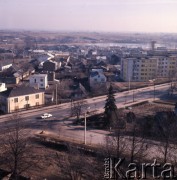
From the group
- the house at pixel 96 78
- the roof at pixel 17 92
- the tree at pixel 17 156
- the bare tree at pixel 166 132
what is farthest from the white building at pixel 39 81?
the tree at pixel 17 156

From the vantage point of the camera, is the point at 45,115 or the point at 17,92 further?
the point at 17,92

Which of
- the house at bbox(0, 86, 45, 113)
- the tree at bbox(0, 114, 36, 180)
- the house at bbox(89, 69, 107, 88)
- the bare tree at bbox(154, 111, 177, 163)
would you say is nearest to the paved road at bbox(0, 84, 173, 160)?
the house at bbox(0, 86, 45, 113)

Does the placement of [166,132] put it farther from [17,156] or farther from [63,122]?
[63,122]

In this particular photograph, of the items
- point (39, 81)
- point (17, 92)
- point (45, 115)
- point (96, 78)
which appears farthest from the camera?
point (96, 78)

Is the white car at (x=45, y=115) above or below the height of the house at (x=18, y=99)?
below

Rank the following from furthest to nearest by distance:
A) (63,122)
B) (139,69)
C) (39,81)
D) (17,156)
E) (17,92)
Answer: (139,69)
(39,81)
(17,92)
(63,122)
(17,156)

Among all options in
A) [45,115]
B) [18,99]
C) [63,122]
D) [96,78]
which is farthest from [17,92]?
[96,78]

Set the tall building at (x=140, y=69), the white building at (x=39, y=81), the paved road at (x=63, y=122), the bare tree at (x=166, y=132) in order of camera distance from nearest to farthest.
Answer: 1. the bare tree at (x=166, y=132)
2. the paved road at (x=63, y=122)
3. the white building at (x=39, y=81)
4. the tall building at (x=140, y=69)

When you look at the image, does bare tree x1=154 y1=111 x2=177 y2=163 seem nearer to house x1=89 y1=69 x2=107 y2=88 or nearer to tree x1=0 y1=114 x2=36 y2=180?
tree x1=0 y1=114 x2=36 y2=180

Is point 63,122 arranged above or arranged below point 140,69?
below

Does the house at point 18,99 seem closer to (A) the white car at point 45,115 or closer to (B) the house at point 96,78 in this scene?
Answer: (A) the white car at point 45,115
